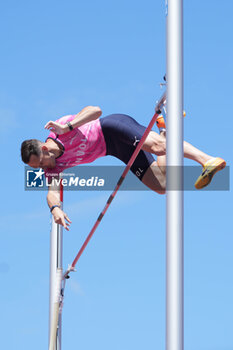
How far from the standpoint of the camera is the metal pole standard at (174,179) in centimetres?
506

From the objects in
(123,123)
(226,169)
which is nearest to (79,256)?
(123,123)

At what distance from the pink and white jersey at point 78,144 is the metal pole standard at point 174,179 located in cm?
346

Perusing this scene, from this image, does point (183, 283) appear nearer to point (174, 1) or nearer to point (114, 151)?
point (174, 1)

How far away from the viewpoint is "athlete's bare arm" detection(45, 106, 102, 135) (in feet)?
28.1

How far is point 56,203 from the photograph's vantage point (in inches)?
346

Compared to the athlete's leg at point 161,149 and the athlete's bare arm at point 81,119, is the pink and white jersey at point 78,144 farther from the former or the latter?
the athlete's leg at point 161,149

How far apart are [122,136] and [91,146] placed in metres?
0.46

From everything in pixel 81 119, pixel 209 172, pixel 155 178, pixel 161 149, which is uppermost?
pixel 81 119

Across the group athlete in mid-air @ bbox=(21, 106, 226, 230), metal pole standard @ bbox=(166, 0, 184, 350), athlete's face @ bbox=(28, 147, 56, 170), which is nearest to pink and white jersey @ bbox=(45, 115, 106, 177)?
athlete in mid-air @ bbox=(21, 106, 226, 230)

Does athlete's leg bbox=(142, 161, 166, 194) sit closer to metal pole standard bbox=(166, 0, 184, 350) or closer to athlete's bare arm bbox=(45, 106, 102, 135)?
athlete's bare arm bbox=(45, 106, 102, 135)

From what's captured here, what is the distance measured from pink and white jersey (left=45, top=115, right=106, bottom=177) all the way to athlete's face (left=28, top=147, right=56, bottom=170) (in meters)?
A: 0.12

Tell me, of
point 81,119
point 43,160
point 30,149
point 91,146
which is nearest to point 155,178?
point 91,146

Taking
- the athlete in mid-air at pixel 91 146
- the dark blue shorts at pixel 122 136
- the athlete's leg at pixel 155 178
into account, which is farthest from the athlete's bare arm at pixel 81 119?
the athlete's leg at pixel 155 178

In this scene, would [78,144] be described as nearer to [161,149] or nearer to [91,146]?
[91,146]
